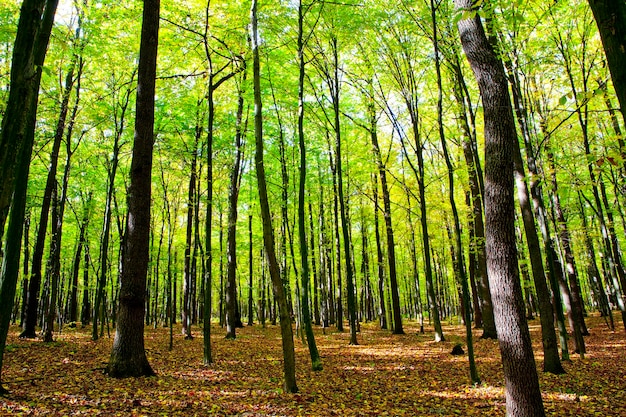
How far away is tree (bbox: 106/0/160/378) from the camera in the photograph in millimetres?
6863

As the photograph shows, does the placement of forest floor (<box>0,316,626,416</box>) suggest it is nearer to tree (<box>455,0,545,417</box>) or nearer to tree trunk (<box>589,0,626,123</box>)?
tree (<box>455,0,545,417</box>)

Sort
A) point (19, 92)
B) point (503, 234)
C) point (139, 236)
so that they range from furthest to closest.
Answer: point (139, 236)
point (503, 234)
point (19, 92)

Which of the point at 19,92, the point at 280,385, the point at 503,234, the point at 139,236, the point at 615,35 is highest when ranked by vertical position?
the point at 19,92

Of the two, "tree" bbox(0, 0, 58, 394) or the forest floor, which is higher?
"tree" bbox(0, 0, 58, 394)

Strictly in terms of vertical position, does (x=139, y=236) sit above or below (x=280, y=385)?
above

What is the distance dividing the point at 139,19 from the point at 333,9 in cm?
615

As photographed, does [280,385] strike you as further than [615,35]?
Yes

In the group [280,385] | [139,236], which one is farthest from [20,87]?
[280,385]

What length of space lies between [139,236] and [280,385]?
4.26 metres

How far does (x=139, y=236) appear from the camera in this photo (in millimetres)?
7227

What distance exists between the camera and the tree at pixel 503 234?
170 inches

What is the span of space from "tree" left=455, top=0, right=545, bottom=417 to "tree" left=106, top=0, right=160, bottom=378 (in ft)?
20.5

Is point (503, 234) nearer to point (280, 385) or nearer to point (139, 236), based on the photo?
point (280, 385)

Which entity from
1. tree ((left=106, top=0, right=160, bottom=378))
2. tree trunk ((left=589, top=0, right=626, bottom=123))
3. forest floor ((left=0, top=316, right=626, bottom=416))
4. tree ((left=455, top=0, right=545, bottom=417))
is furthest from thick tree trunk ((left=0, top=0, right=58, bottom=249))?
tree ((left=455, top=0, right=545, bottom=417))
